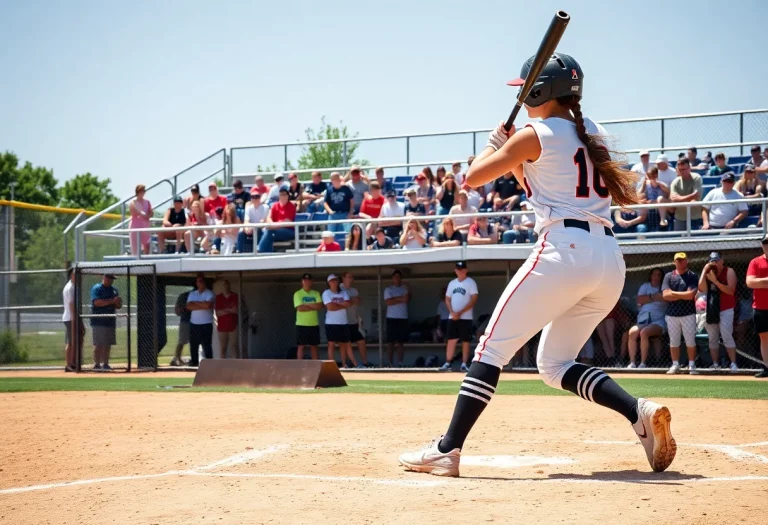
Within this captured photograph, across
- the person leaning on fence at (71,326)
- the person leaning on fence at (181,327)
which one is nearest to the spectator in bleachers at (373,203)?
the person leaning on fence at (181,327)

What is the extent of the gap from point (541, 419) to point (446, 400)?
8.25 ft

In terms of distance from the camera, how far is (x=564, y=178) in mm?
5328

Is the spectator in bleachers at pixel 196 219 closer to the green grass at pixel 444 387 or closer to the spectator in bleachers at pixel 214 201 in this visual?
the spectator in bleachers at pixel 214 201

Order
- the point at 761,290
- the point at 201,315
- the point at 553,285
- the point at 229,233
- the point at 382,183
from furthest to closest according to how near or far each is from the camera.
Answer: the point at 382,183
the point at 229,233
the point at 201,315
the point at 761,290
the point at 553,285

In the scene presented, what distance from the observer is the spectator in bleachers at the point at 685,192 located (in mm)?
17703

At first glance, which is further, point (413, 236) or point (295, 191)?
point (295, 191)

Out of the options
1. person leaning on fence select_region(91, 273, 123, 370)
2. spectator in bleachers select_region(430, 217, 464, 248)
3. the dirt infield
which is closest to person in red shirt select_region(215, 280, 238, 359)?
person leaning on fence select_region(91, 273, 123, 370)

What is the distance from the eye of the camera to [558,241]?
5270 millimetres

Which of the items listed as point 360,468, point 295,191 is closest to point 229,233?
point 295,191

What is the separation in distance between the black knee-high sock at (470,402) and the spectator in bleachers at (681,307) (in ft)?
39.0

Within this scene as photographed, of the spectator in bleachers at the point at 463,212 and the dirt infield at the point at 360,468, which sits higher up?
the spectator in bleachers at the point at 463,212

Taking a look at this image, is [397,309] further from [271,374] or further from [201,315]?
[271,374]

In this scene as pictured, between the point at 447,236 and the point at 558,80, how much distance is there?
1356cm

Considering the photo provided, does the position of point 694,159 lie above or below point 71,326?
above
